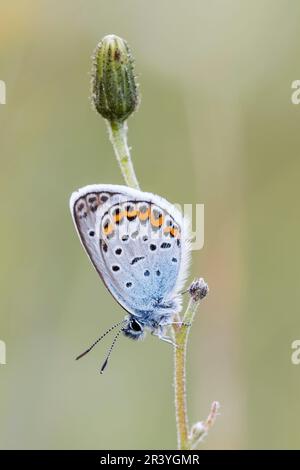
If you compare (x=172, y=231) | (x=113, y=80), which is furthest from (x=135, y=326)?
(x=113, y=80)

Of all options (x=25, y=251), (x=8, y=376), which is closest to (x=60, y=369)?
(x=8, y=376)

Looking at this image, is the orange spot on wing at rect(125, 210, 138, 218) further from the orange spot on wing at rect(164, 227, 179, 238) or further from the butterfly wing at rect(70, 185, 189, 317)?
the orange spot on wing at rect(164, 227, 179, 238)

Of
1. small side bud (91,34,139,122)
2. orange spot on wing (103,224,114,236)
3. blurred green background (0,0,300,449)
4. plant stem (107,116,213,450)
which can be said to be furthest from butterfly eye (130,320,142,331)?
blurred green background (0,0,300,449)

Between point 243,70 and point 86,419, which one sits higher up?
point 243,70

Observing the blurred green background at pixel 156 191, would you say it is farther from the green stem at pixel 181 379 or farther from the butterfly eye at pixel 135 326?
the green stem at pixel 181 379

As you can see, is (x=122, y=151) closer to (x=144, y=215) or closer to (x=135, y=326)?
(x=144, y=215)

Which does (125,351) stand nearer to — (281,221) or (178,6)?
(281,221)
